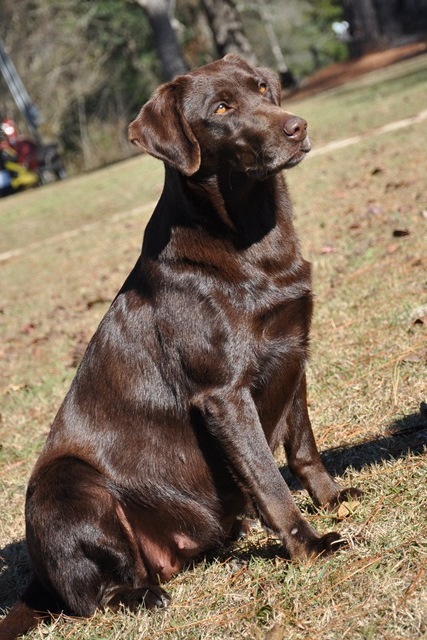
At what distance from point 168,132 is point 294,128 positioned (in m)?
0.46

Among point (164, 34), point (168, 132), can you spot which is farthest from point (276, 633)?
point (164, 34)

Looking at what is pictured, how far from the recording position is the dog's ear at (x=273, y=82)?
361 centimetres

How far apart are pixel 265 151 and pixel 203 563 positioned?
61.5 inches

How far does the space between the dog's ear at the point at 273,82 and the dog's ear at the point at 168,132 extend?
1.29ft

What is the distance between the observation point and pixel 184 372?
3.20 m

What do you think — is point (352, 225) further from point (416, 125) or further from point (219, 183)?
point (416, 125)

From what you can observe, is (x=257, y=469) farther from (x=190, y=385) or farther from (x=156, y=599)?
(x=156, y=599)

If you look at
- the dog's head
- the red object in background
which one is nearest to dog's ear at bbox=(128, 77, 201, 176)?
the dog's head

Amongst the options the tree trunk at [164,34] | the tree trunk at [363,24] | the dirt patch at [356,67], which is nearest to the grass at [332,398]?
the tree trunk at [164,34]

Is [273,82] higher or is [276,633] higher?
[273,82]

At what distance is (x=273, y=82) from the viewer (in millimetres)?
3639

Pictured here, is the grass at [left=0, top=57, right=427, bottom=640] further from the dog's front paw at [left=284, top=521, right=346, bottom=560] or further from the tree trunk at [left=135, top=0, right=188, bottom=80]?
the tree trunk at [left=135, top=0, right=188, bottom=80]

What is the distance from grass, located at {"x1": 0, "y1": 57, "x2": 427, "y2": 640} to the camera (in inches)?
111

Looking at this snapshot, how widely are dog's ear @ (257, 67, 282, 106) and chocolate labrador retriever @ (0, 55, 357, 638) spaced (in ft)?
0.45
